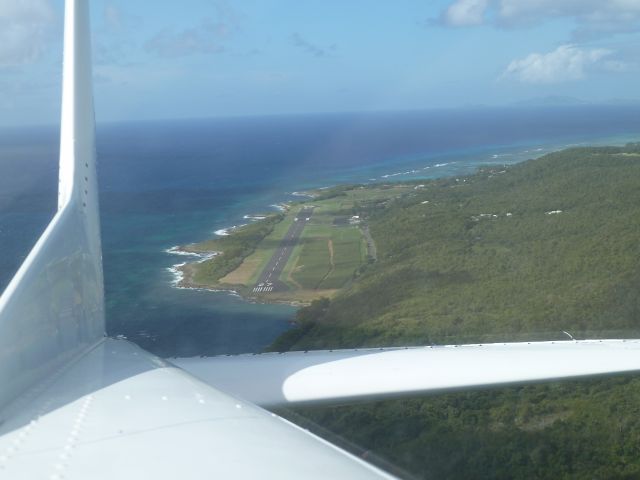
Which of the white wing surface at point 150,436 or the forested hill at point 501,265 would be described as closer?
the white wing surface at point 150,436

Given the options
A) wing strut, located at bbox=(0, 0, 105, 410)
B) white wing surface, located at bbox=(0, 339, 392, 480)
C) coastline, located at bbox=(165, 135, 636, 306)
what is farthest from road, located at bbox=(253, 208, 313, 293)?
white wing surface, located at bbox=(0, 339, 392, 480)

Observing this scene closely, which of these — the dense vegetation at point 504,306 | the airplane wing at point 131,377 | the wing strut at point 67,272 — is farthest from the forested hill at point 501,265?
the wing strut at point 67,272

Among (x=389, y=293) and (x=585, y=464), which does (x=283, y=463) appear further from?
(x=389, y=293)

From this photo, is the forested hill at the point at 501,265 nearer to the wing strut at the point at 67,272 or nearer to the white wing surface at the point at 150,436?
the wing strut at the point at 67,272

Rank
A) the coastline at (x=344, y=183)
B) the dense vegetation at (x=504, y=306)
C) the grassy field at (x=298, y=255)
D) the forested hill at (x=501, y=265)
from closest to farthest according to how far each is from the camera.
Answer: the dense vegetation at (x=504, y=306)
the forested hill at (x=501, y=265)
the coastline at (x=344, y=183)
the grassy field at (x=298, y=255)

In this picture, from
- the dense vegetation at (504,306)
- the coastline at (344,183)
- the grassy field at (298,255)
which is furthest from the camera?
the grassy field at (298,255)

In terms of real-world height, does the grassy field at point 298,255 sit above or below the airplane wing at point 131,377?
below

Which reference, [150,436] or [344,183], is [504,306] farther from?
[344,183]
